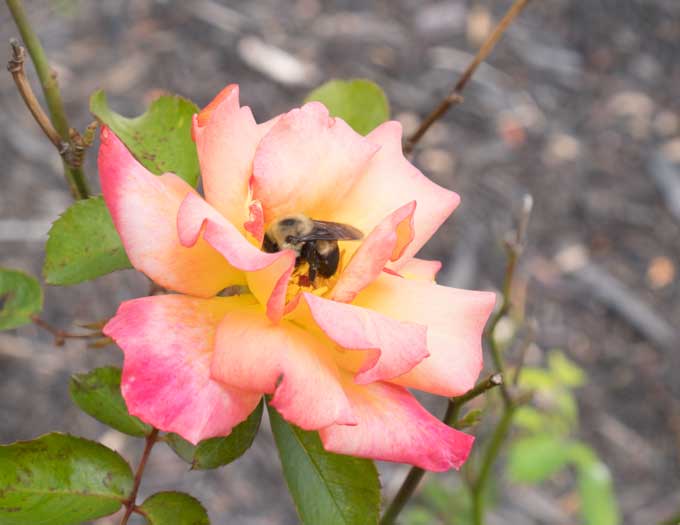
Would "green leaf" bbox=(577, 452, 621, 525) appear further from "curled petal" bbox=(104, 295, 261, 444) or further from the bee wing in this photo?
"curled petal" bbox=(104, 295, 261, 444)

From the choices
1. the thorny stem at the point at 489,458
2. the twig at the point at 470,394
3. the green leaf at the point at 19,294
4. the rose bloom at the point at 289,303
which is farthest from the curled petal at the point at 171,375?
the thorny stem at the point at 489,458

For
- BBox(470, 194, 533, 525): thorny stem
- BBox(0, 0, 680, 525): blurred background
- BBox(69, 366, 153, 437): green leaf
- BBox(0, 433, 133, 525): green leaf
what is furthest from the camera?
BBox(0, 0, 680, 525): blurred background

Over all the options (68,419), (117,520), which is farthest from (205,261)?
(68,419)

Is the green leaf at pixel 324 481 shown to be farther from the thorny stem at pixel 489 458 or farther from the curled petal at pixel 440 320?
the thorny stem at pixel 489 458

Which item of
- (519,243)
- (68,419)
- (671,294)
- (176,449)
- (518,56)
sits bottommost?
(68,419)

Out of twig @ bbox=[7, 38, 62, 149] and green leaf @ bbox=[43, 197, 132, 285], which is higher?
twig @ bbox=[7, 38, 62, 149]

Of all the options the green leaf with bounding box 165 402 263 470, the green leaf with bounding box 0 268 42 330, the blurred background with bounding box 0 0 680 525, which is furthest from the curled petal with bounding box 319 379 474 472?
the blurred background with bounding box 0 0 680 525

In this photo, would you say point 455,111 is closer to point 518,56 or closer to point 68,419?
point 518,56
